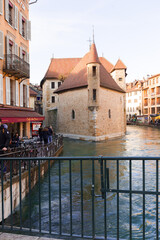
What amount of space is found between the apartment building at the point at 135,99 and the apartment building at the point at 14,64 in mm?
55100

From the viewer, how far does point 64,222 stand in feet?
20.1

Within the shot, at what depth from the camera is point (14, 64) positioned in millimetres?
14445

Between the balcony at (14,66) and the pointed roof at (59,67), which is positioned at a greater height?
the pointed roof at (59,67)

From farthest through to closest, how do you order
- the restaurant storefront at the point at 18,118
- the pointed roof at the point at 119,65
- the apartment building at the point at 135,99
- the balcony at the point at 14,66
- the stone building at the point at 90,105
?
the apartment building at the point at 135,99 → the pointed roof at the point at 119,65 → the stone building at the point at 90,105 → the balcony at the point at 14,66 → the restaurant storefront at the point at 18,118

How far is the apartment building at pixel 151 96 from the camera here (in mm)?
58369

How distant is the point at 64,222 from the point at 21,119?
8058 millimetres

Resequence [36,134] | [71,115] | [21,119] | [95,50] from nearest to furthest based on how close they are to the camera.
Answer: [21,119]
[36,134]
[95,50]
[71,115]

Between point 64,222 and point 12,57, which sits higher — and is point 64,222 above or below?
below

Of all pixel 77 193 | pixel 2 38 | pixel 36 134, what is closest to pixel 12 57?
pixel 2 38

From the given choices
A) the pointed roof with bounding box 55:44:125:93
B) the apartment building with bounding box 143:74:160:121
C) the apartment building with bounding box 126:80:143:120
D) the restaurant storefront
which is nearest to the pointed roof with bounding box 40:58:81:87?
the pointed roof with bounding box 55:44:125:93

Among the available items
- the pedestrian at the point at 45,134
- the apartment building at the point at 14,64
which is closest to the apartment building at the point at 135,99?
the apartment building at the point at 14,64

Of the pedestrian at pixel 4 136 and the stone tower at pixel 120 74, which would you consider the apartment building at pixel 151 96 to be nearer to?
the stone tower at pixel 120 74

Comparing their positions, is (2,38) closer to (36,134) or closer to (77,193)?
(36,134)

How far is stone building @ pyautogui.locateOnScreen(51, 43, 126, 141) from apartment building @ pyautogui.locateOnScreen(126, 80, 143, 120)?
35930mm
